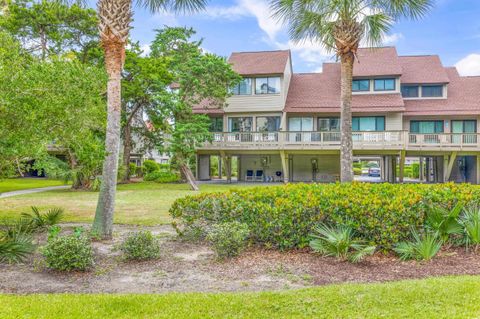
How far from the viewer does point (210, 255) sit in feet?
22.6

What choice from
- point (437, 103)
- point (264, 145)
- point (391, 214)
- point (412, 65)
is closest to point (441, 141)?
point (437, 103)

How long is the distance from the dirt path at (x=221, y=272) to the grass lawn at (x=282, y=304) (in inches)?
21.1

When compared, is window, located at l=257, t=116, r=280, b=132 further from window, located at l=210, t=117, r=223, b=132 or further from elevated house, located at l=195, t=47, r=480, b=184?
window, located at l=210, t=117, r=223, b=132

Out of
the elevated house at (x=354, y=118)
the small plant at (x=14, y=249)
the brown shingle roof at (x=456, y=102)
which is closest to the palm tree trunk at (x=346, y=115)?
the small plant at (x=14, y=249)

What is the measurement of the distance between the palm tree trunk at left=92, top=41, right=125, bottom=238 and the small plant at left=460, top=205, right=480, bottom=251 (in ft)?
24.0

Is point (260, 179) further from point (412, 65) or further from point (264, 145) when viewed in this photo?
point (412, 65)

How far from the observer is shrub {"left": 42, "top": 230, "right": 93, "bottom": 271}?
5816mm

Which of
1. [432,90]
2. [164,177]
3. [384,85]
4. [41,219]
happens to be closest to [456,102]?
[432,90]

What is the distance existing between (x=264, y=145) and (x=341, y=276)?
1949 centimetres

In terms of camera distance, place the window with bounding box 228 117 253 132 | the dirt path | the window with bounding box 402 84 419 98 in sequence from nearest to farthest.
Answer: the dirt path → the window with bounding box 402 84 419 98 → the window with bounding box 228 117 253 132

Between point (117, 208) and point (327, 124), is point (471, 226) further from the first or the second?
point (327, 124)

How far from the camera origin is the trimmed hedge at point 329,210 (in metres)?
6.36

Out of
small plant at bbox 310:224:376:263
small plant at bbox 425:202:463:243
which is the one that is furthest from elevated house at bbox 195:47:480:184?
small plant at bbox 310:224:376:263

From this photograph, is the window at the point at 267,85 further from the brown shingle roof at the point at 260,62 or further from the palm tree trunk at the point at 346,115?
the palm tree trunk at the point at 346,115
